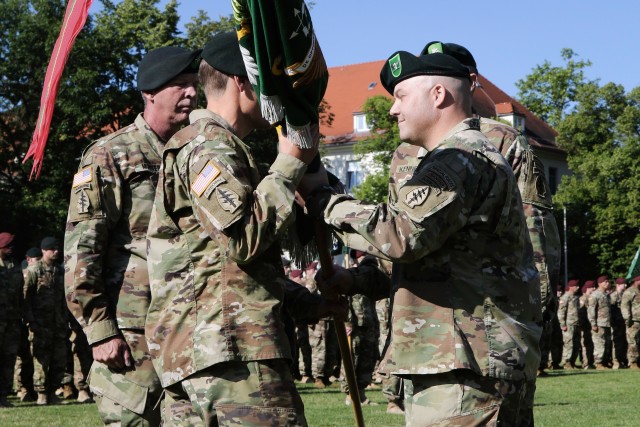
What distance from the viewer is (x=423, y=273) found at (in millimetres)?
4004

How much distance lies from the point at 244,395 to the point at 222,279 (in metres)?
0.45

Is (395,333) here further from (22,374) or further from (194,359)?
(22,374)

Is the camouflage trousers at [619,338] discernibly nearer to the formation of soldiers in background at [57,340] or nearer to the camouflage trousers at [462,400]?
the formation of soldiers in background at [57,340]

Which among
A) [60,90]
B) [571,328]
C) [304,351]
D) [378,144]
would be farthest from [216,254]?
[378,144]

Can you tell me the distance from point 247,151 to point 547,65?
60.3 metres

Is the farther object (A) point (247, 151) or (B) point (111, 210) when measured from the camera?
(B) point (111, 210)

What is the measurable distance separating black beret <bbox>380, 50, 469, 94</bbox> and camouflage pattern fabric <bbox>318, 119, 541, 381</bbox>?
26 centimetres

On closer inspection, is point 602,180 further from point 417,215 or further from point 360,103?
point 417,215

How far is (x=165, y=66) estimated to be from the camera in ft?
17.6

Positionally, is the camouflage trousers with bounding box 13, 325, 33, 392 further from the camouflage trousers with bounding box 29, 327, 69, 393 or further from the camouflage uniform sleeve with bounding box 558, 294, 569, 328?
the camouflage uniform sleeve with bounding box 558, 294, 569, 328

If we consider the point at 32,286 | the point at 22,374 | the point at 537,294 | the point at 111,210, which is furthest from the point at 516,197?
the point at 22,374

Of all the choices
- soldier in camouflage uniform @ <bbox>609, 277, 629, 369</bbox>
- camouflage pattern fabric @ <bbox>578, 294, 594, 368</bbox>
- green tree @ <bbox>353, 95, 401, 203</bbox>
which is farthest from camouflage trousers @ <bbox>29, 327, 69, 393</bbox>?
green tree @ <bbox>353, 95, 401, 203</bbox>

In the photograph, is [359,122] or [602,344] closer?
[602,344]

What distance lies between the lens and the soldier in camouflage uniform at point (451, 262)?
382cm
